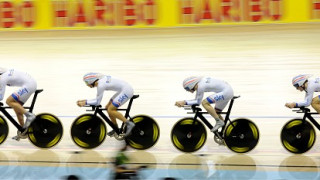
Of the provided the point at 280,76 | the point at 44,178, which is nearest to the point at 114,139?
the point at 44,178

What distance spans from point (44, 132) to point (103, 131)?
2.12ft

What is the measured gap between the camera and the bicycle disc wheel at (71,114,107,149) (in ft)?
24.6

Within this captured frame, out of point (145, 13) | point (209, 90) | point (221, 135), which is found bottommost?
point (221, 135)

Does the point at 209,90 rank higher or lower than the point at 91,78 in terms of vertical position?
lower

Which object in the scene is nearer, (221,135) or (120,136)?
(221,135)

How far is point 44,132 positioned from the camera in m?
7.58

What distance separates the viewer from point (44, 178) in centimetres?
620

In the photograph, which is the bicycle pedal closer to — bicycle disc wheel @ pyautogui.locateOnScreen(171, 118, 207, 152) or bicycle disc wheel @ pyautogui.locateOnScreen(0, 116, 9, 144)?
bicycle disc wheel @ pyautogui.locateOnScreen(171, 118, 207, 152)

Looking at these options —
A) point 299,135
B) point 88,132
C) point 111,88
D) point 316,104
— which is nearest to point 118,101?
point 111,88

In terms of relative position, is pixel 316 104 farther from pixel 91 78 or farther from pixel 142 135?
pixel 91 78

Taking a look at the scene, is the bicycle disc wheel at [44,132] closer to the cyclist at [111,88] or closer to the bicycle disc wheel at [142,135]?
the cyclist at [111,88]

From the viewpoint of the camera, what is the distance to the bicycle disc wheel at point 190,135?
7.27 metres

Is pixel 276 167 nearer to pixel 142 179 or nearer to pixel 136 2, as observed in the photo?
pixel 142 179

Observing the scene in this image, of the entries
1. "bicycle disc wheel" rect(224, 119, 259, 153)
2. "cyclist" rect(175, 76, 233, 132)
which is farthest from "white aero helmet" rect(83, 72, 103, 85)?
"bicycle disc wheel" rect(224, 119, 259, 153)
